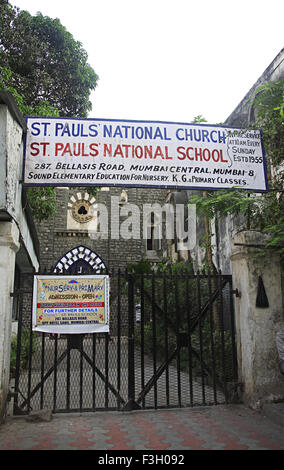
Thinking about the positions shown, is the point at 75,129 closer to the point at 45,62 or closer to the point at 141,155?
the point at 141,155

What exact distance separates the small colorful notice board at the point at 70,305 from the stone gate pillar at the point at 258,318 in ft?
6.54

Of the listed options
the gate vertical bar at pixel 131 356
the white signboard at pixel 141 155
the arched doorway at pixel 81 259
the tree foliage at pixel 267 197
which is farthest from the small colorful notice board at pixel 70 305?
the arched doorway at pixel 81 259

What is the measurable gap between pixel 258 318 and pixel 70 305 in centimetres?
265

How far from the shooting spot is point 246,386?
18.0 feet

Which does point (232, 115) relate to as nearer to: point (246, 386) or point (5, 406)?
point (246, 386)

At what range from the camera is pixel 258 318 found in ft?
18.0

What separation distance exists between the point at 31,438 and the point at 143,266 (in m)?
11.3

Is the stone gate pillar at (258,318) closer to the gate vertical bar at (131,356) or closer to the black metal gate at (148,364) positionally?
the black metal gate at (148,364)

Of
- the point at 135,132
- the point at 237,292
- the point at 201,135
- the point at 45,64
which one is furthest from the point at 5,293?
the point at 45,64

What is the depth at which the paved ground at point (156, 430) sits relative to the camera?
13.0 feet

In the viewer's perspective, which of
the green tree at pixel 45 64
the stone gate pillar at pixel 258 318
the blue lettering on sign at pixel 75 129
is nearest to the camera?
the stone gate pillar at pixel 258 318

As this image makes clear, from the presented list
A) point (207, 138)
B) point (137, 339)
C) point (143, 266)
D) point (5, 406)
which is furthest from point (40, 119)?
point (143, 266)

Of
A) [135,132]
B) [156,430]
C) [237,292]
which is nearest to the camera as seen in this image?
[156,430]

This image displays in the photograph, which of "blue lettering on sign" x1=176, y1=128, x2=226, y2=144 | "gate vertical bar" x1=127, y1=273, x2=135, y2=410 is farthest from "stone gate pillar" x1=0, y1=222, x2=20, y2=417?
"blue lettering on sign" x1=176, y1=128, x2=226, y2=144
